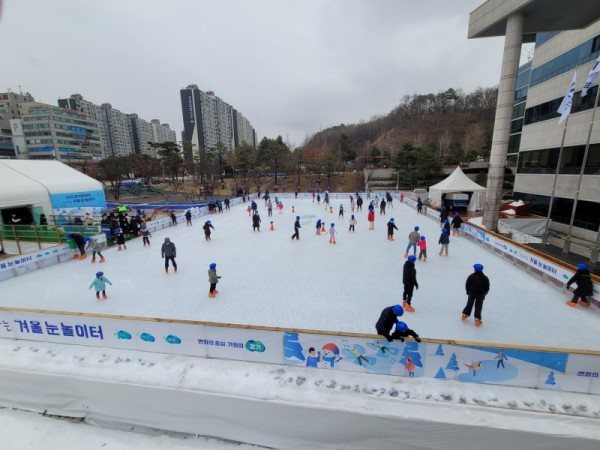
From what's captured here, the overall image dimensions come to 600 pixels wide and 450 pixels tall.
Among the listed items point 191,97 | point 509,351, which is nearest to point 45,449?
point 509,351

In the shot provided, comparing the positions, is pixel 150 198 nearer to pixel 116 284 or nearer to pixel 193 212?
pixel 193 212

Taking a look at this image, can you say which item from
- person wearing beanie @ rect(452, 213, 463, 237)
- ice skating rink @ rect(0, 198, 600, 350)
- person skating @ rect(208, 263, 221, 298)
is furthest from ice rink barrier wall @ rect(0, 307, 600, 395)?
person wearing beanie @ rect(452, 213, 463, 237)

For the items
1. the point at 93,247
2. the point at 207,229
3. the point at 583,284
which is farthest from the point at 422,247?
the point at 93,247

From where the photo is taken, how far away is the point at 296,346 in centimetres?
498

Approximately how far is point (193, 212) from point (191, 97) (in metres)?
90.6

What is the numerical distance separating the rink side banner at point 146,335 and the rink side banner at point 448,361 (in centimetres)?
62

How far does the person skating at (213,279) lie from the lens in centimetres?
750

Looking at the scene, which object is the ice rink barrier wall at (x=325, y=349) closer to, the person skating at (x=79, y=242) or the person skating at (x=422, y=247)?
the person skating at (x=422, y=247)

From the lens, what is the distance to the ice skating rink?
20.1 ft

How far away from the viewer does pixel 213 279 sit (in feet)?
24.7

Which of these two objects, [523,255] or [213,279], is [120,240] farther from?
[523,255]

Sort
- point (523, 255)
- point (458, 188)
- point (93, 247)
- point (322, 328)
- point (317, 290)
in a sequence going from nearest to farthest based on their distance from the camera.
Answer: point (322, 328) → point (317, 290) → point (523, 255) → point (93, 247) → point (458, 188)

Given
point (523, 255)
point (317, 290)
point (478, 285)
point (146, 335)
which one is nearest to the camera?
point (146, 335)

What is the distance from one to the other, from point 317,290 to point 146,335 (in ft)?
14.3
